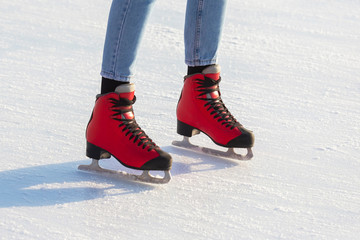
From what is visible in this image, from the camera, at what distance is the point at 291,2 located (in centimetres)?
392

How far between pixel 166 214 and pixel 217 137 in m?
0.39

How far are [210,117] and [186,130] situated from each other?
3.0 inches

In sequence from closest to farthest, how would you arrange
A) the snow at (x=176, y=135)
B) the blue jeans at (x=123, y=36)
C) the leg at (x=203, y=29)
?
the snow at (x=176, y=135)
the blue jeans at (x=123, y=36)
the leg at (x=203, y=29)

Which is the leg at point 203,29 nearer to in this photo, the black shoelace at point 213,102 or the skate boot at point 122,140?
the black shoelace at point 213,102

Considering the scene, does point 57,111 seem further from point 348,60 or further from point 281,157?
point 348,60

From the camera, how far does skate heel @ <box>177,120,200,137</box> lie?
74.1 inches

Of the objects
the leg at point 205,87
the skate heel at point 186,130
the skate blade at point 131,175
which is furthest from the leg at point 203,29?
the skate blade at point 131,175

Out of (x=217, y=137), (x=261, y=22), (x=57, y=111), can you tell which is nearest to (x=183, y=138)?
(x=217, y=137)

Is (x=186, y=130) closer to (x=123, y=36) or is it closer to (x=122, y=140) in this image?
(x=122, y=140)

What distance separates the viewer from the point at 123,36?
1.64m

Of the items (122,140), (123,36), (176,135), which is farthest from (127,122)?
(176,135)

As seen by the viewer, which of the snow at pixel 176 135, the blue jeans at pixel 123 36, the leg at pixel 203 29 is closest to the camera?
the snow at pixel 176 135

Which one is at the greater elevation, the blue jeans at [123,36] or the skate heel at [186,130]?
the blue jeans at [123,36]

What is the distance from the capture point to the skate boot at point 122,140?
167 cm
